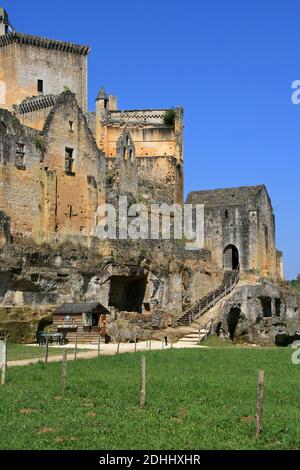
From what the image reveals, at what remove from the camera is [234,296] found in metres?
51.2

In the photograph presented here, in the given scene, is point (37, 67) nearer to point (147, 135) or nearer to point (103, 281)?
point (147, 135)

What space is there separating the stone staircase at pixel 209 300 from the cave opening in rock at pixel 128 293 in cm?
338

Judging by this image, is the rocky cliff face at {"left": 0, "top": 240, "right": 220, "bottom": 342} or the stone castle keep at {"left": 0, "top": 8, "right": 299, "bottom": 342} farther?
the stone castle keep at {"left": 0, "top": 8, "right": 299, "bottom": 342}

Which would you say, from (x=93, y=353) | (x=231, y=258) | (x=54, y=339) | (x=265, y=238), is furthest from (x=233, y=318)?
(x=93, y=353)

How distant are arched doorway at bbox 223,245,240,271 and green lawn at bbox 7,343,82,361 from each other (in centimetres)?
2756

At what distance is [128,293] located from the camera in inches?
2024

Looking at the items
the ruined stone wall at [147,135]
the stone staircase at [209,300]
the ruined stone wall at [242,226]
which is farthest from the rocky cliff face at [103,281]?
the ruined stone wall at [147,135]

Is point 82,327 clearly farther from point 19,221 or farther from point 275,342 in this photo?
point 275,342

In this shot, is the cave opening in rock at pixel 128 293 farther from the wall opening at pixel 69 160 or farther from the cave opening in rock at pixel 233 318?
the wall opening at pixel 69 160

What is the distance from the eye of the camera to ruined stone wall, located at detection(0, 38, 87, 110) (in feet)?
225

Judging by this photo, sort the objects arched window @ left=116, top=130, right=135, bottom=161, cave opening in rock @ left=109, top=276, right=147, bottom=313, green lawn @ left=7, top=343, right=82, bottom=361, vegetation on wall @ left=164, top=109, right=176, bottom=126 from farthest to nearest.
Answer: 1. vegetation on wall @ left=164, top=109, right=176, bottom=126
2. arched window @ left=116, top=130, right=135, bottom=161
3. cave opening in rock @ left=109, top=276, right=147, bottom=313
4. green lawn @ left=7, top=343, right=82, bottom=361

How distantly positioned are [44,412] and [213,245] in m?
42.4

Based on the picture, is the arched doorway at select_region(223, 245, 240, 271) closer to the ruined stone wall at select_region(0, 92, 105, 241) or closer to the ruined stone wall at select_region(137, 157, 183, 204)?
the ruined stone wall at select_region(137, 157, 183, 204)

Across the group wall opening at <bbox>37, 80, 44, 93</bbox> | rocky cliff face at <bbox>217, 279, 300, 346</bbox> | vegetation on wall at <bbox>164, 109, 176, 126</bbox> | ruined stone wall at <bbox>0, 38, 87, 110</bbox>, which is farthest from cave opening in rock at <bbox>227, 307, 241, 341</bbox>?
wall opening at <bbox>37, 80, 44, 93</bbox>
